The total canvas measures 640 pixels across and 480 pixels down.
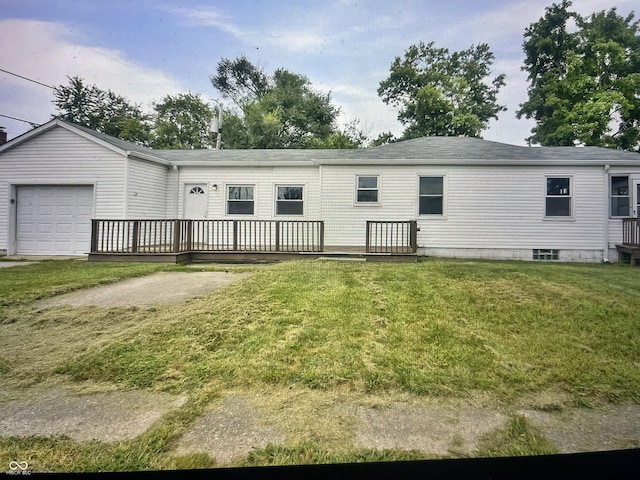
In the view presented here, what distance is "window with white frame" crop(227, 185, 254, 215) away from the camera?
27.5ft

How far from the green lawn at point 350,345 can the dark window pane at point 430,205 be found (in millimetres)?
4536

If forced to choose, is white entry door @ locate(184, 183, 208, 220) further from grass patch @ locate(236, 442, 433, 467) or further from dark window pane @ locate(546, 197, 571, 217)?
dark window pane @ locate(546, 197, 571, 217)

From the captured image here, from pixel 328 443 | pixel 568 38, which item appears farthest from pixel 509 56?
pixel 328 443

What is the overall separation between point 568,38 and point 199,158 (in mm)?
7997

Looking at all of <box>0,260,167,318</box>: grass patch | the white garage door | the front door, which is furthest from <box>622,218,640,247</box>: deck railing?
the white garage door

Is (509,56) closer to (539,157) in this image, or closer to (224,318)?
(224,318)

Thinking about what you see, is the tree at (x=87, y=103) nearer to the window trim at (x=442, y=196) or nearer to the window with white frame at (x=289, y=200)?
the window with white frame at (x=289, y=200)

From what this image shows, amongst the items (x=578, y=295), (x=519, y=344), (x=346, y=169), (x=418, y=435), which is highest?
(x=346, y=169)

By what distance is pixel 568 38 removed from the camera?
1.72 m

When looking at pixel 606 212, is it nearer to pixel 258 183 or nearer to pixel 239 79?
pixel 258 183

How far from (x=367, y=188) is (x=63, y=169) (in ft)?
21.9

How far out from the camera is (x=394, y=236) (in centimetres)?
743

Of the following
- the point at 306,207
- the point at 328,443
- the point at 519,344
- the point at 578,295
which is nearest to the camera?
the point at 328,443

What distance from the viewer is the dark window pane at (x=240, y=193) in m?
8.38
